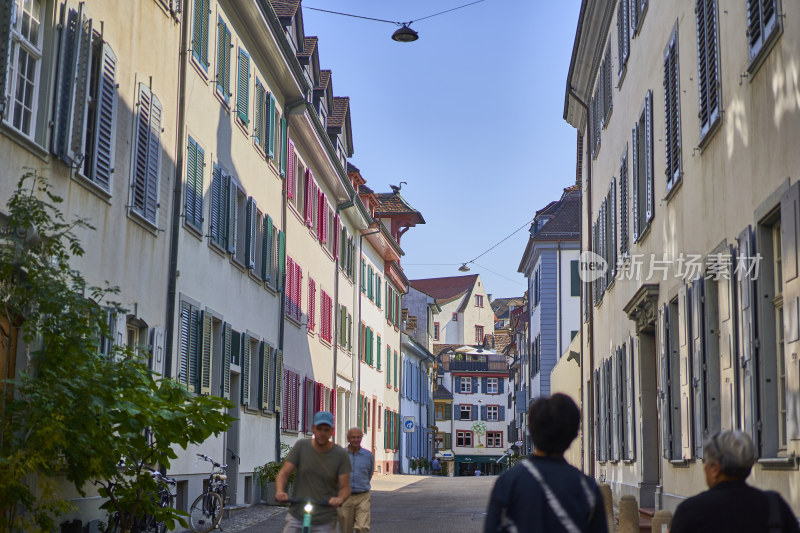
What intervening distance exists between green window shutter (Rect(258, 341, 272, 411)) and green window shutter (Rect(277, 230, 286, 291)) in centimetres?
187

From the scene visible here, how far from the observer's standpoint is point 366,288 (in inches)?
1670

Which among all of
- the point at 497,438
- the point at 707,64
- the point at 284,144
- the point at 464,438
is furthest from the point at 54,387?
the point at 497,438

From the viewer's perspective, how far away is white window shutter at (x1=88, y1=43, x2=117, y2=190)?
44.0 feet

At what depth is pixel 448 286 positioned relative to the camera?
11794 centimetres

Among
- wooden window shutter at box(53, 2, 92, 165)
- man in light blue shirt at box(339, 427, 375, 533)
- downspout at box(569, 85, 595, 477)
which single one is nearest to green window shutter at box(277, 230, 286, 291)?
downspout at box(569, 85, 595, 477)

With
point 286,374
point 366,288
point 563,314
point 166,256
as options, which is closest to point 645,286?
point 166,256

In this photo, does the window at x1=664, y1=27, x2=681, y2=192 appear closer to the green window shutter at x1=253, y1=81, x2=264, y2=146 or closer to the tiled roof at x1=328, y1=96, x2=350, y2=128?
the green window shutter at x1=253, y1=81, x2=264, y2=146

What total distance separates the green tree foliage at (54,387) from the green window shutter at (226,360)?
28.2ft

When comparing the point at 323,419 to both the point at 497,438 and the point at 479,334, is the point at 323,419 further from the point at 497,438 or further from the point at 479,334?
the point at 479,334

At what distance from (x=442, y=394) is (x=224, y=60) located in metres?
80.1

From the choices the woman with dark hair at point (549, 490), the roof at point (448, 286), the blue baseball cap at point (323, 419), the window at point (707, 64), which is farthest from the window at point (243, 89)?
the roof at point (448, 286)

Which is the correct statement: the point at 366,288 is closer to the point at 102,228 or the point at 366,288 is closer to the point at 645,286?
the point at 645,286

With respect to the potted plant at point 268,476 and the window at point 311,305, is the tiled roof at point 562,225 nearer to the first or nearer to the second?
the window at point 311,305

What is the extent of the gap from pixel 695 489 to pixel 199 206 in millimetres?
8861
